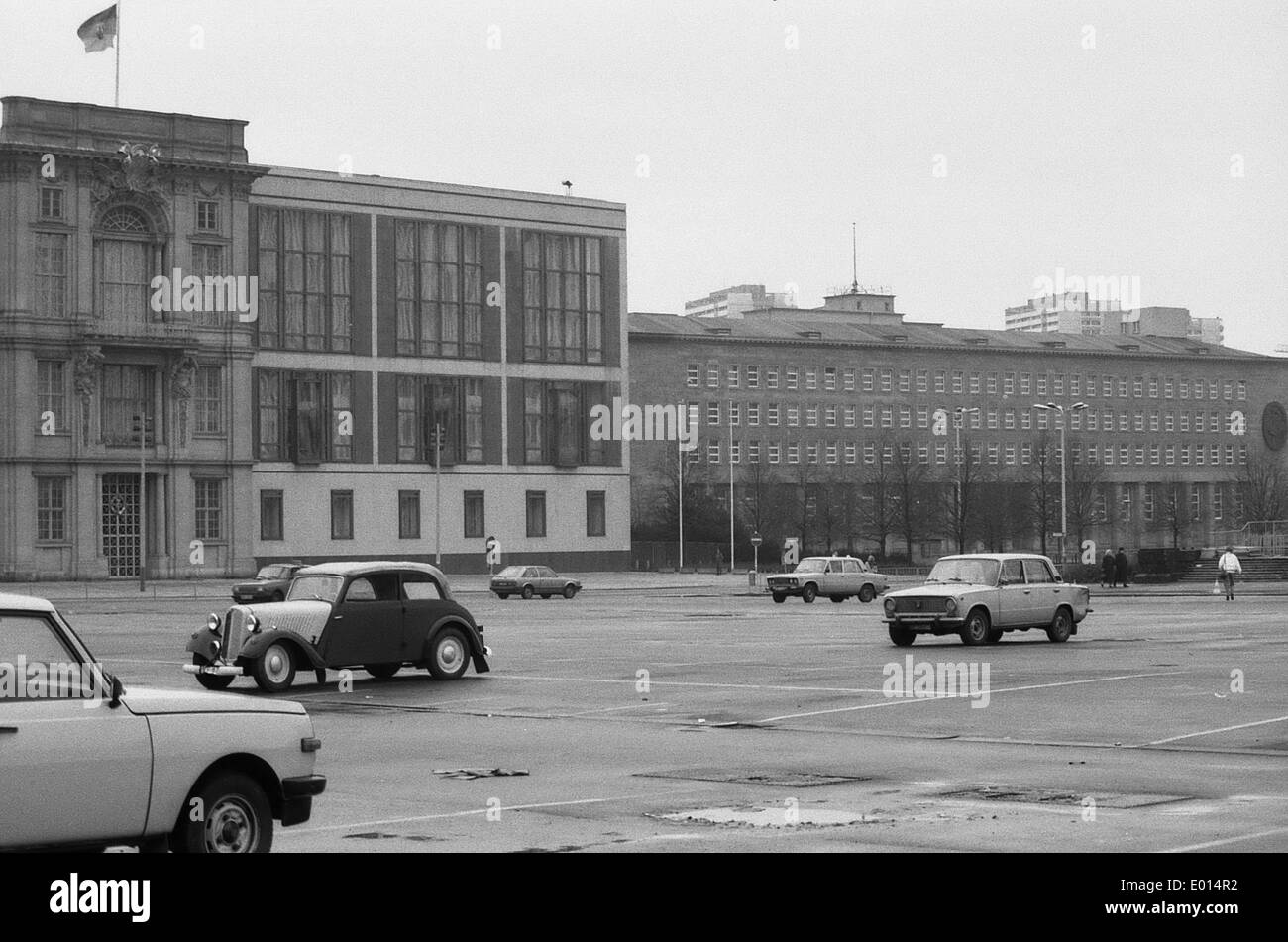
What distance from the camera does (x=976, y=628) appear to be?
109 ft

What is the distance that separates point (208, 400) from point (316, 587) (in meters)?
70.7

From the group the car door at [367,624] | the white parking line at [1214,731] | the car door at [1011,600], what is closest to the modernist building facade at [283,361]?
the car door at [1011,600]

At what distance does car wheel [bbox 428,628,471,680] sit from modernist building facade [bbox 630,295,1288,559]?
10652cm

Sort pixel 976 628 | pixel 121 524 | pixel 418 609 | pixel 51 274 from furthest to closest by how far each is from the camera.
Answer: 1. pixel 121 524
2. pixel 51 274
3. pixel 976 628
4. pixel 418 609

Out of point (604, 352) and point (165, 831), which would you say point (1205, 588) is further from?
point (165, 831)

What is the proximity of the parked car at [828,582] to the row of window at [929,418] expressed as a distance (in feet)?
237

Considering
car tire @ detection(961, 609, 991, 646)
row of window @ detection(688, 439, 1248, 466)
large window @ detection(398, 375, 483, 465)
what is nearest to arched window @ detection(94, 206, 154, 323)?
large window @ detection(398, 375, 483, 465)

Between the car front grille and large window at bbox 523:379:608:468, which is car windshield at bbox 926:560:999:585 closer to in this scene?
the car front grille

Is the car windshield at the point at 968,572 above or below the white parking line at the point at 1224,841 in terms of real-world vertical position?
above

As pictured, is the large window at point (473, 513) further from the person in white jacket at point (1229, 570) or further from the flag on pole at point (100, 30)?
the person in white jacket at point (1229, 570)

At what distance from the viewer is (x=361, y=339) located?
332 ft

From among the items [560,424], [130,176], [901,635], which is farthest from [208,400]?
[901,635]

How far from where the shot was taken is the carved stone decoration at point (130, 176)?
90.6 meters

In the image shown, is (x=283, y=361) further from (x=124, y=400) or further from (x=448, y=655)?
(x=448, y=655)
